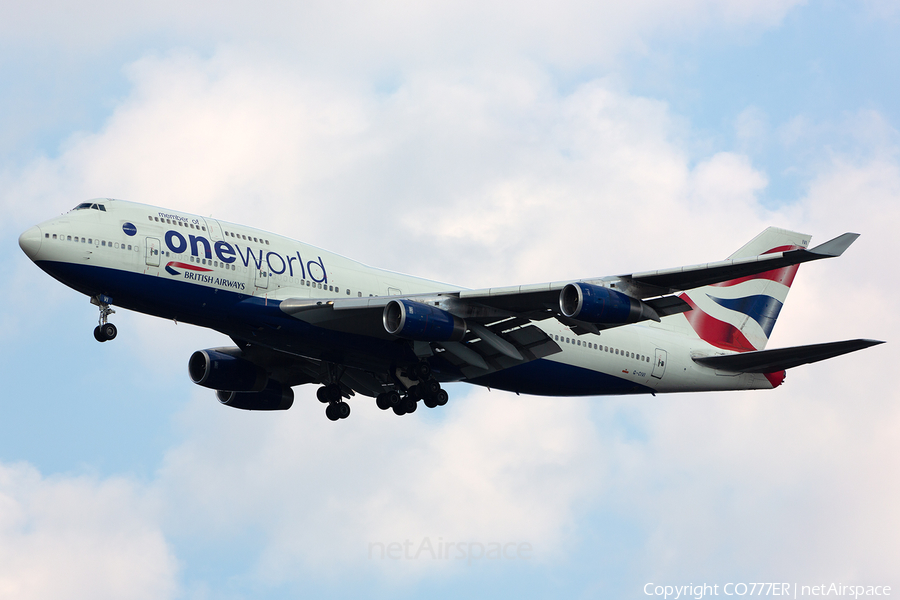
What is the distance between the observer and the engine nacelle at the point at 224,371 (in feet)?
139

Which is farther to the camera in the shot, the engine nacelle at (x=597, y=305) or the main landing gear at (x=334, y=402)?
the main landing gear at (x=334, y=402)

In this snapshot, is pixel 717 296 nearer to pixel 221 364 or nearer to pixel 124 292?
pixel 221 364

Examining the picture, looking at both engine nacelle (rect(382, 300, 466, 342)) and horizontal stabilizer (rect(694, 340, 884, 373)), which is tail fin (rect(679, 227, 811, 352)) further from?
engine nacelle (rect(382, 300, 466, 342))

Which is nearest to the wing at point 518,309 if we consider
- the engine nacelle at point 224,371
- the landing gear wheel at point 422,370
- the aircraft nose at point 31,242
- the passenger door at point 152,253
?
the landing gear wheel at point 422,370

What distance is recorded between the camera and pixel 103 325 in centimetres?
3450

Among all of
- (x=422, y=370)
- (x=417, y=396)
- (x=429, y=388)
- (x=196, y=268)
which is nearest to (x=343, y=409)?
(x=417, y=396)

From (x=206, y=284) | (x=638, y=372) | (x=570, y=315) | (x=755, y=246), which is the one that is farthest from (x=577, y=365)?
(x=206, y=284)

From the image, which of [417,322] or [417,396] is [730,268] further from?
[417,396]

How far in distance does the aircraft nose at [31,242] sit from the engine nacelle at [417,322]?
10.8 meters

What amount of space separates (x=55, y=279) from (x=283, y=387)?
43.5 ft

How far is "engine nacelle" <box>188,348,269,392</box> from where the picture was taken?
4234 centimetres

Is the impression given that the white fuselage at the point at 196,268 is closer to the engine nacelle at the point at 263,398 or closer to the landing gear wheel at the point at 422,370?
the landing gear wheel at the point at 422,370

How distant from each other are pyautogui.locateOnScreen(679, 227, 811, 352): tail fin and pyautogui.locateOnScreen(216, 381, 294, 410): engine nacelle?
17146 millimetres

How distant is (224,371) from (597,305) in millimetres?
16296
